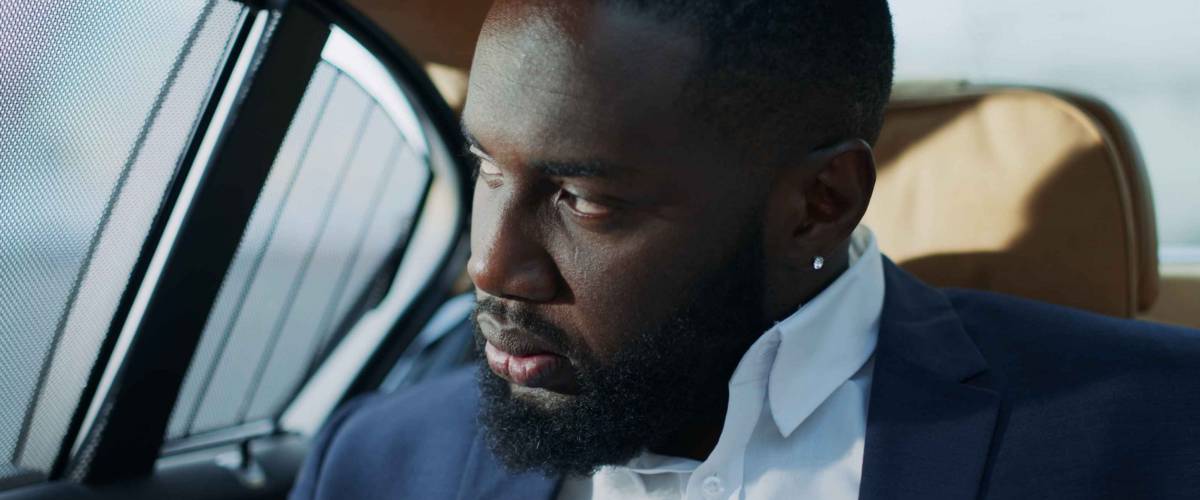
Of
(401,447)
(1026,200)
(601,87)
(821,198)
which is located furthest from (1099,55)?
(401,447)

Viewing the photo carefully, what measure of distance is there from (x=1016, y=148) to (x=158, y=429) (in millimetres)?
1368

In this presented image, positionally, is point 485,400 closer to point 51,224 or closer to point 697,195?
point 697,195

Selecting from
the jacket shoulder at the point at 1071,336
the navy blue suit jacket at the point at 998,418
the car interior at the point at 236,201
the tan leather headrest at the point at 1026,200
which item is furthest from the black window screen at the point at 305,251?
the jacket shoulder at the point at 1071,336

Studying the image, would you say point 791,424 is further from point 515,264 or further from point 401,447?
point 401,447

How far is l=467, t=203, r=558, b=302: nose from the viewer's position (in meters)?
1.34

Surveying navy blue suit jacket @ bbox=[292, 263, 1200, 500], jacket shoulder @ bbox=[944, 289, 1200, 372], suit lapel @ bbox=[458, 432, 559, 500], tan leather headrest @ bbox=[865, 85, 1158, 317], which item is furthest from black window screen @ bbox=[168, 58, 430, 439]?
jacket shoulder @ bbox=[944, 289, 1200, 372]

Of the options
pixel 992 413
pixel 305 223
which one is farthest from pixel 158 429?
pixel 992 413

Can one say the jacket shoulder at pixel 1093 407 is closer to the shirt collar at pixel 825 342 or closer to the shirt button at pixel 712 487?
the shirt collar at pixel 825 342

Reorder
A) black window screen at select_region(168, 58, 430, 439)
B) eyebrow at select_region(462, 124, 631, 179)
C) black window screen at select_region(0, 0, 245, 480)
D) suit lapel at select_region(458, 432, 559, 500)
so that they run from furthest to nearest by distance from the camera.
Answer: black window screen at select_region(168, 58, 430, 439)
suit lapel at select_region(458, 432, 559, 500)
black window screen at select_region(0, 0, 245, 480)
eyebrow at select_region(462, 124, 631, 179)

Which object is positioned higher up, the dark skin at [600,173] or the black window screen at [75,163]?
the dark skin at [600,173]

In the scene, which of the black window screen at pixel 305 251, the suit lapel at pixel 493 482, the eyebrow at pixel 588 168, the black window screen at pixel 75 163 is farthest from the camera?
the black window screen at pixel 305 251

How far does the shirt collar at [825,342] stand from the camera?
146 centimetres

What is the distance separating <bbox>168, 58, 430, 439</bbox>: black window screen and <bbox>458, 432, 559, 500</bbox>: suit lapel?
508 millimetres

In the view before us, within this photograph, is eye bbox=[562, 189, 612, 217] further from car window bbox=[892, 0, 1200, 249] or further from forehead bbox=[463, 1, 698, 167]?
car window bbox=[892, 0, 1200, 249]
